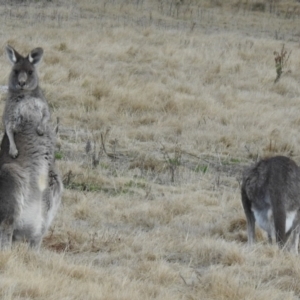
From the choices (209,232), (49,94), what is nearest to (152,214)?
(209,232)

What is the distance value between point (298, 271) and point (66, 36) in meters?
12.6

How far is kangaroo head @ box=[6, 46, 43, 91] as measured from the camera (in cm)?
693

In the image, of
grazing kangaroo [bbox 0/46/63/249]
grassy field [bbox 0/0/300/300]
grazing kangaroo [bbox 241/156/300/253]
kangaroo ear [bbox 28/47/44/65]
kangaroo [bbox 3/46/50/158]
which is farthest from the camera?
kangaroo ear [bbox 28/47/44/65]

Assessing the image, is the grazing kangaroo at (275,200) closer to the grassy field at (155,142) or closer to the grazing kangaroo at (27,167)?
the grassy field at (155,142)

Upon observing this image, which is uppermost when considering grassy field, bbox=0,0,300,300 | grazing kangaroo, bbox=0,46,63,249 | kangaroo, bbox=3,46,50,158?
kangaroo, bbox=3,46,50,158

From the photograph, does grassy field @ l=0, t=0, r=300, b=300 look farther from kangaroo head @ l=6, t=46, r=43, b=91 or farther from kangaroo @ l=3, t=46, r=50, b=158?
kangaroo head @ l=6, t=46, r=43, b=91

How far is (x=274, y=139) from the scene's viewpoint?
12.2 meters

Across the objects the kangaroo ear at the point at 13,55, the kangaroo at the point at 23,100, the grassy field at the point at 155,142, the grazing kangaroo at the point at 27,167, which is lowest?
the grassy field at the point at 155,142

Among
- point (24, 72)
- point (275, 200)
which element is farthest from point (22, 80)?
point (275, 200)

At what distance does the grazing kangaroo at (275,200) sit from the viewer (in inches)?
272

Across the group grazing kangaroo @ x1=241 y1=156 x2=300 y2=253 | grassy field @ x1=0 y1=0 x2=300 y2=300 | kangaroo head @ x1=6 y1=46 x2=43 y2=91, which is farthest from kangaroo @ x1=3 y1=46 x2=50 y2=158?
grazing kangaroo @ x1=241 y1=156 x2=300 y2=253

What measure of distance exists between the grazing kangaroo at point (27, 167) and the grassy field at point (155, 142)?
0.22 metres

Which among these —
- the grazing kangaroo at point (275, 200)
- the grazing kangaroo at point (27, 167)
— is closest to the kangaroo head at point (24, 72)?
the grazing kangaroo at point (27, 167)

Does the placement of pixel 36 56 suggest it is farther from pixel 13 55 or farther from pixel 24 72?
pixel 24 72
